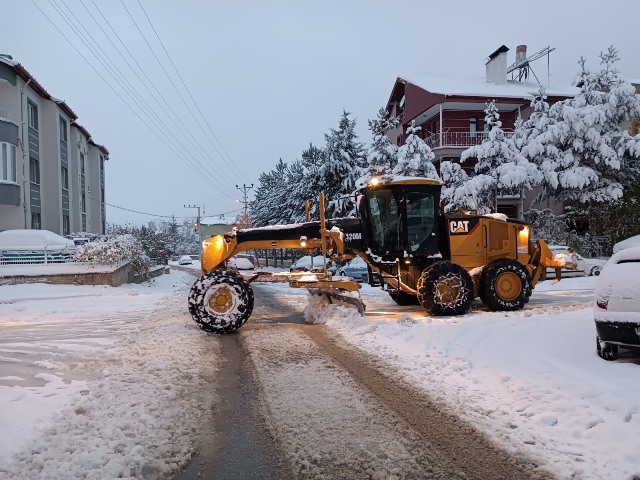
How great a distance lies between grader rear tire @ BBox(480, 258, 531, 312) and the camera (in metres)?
11.4

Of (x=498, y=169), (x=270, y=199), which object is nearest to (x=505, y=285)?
(x=498, y=169)

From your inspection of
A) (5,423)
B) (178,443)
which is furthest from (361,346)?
(5,423)

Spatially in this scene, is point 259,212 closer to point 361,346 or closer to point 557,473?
point 361,346

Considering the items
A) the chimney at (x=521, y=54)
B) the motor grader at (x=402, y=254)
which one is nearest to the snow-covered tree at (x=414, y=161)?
the motor grader at (x=402, y=254)

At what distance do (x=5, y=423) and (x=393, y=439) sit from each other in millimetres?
3343

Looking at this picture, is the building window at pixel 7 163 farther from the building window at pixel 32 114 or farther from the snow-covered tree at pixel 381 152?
the snow-covered tree at pixel 381 152

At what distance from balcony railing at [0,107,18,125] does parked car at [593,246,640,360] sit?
25.1 m

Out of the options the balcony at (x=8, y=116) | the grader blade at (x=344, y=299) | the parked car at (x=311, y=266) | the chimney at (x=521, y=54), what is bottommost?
the grader blade at (x=344, y=299)

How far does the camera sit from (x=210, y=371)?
21.8ft

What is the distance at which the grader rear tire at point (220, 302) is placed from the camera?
9.21 m

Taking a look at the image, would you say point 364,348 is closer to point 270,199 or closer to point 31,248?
point 31,248

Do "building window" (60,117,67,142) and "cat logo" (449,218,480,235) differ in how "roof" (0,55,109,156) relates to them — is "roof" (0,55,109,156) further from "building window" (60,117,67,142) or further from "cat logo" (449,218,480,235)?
"cat logo" (449,218,480,235)

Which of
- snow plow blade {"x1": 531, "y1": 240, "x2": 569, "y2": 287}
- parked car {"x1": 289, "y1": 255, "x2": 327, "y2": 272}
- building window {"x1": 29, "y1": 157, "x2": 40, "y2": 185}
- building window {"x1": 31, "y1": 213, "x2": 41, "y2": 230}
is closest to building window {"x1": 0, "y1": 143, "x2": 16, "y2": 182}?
building window {"x1": 29, "y1": 157, "x2": 40, "y2": 185}

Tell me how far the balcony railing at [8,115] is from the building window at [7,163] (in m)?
1.17
